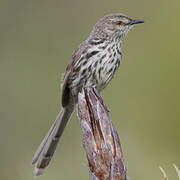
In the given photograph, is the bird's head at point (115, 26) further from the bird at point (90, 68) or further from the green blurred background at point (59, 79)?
the green blurred background at point (59, 79)

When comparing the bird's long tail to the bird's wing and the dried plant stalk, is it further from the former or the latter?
the dried plant stalk

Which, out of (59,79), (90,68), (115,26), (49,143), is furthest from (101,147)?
(59,79)

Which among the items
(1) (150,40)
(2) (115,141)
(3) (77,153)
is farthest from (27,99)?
(2) (115,141)

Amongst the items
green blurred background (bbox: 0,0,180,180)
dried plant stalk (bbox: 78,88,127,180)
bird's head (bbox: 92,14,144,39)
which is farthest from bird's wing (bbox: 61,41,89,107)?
dried plant stalk (bbox: 78,88,127,180)

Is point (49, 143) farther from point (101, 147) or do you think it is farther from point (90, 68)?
point (101, 147)

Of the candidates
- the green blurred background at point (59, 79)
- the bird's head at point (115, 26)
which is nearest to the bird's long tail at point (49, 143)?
the green blurred background at point (59, 79)
